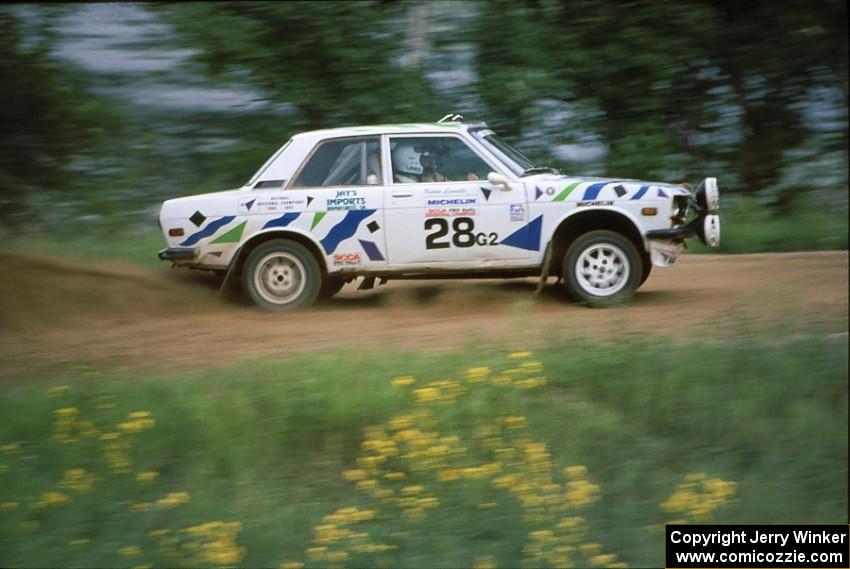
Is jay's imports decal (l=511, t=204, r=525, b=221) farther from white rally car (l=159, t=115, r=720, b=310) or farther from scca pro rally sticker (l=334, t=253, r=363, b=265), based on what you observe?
scca pro rally sticker (l=334, t=253, r=363, b=265)

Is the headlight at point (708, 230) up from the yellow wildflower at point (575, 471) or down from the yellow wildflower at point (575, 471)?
up

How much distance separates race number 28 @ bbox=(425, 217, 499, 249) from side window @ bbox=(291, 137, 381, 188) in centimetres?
60

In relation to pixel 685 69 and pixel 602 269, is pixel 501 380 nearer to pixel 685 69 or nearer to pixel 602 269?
pixel 602 269

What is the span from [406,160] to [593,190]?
157 centimetres

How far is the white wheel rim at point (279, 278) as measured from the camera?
9.19 meters

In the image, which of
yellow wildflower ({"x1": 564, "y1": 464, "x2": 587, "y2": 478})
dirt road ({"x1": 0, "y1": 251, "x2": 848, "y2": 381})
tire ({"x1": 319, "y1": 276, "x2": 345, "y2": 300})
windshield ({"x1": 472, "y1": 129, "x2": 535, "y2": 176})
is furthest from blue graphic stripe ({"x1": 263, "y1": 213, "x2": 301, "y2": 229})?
yellow wildflower ({"x1": 564, "y1": 464, "x2": 587, "y2": 478})

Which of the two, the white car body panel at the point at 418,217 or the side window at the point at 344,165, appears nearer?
the white car body panel at the point at 418,217

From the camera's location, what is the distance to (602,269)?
9039mm

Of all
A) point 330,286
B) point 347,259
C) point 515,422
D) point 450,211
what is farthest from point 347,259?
point 515,422

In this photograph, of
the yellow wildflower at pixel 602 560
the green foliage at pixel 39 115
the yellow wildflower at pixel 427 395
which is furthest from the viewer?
the green foliage at pixel 39 115

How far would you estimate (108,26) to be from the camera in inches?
460

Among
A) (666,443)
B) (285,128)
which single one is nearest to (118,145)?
(285,128)

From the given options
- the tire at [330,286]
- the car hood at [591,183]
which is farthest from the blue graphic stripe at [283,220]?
the car hood at [591,183]

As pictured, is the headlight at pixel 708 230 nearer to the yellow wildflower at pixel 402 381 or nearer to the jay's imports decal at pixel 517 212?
the jay's imports decal at pixel 517 212
